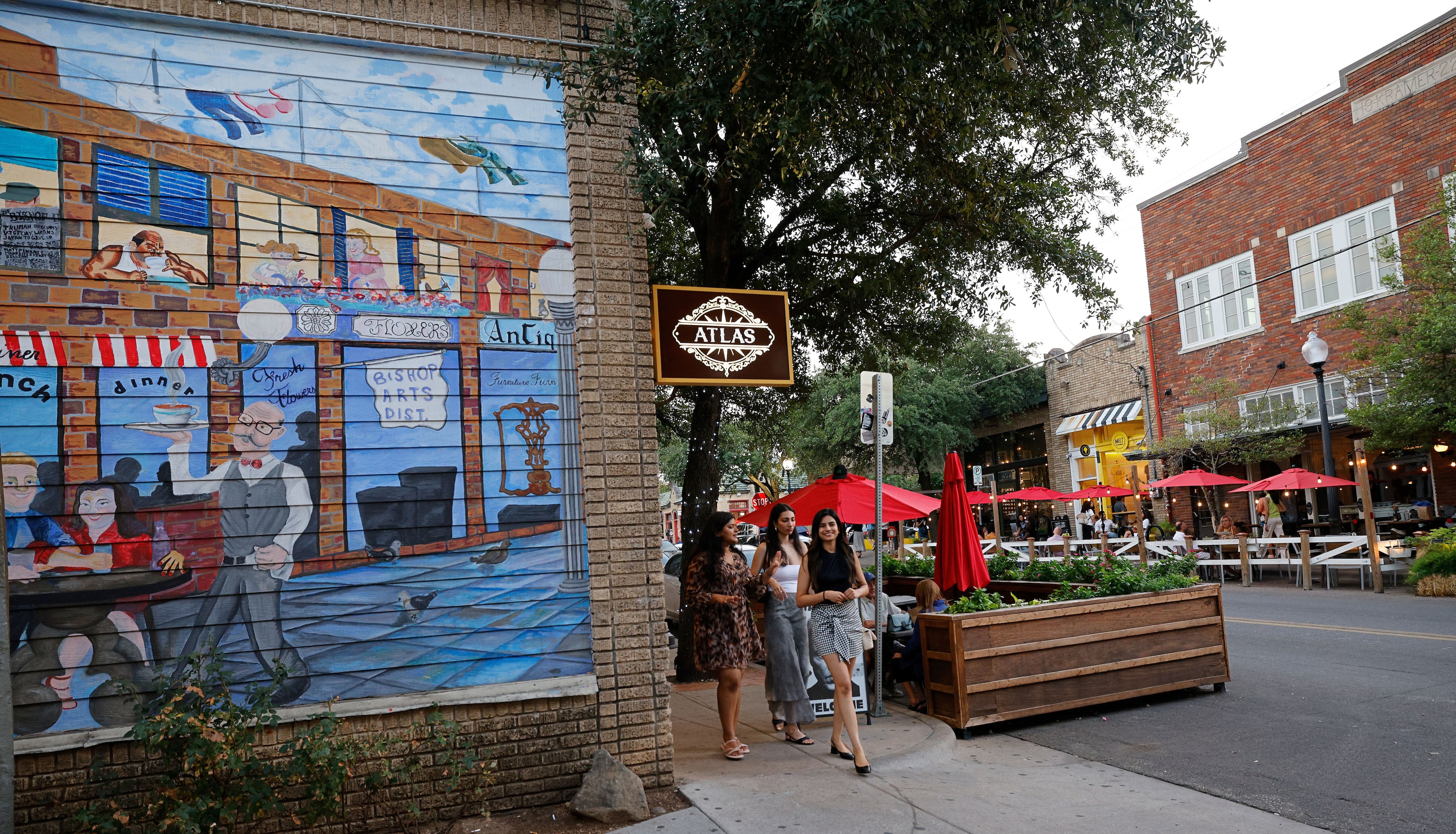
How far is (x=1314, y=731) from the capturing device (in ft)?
22.9

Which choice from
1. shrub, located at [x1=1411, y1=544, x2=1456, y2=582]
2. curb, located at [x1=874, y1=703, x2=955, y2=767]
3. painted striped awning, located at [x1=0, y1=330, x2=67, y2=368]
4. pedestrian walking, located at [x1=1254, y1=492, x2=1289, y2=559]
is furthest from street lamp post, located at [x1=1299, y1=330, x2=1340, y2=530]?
painted striped awning, located at [x1=0, y1=330, x2=67, y2=368]

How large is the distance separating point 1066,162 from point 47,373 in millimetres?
10874

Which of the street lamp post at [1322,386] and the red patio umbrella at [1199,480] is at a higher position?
the street lamp post at [1322,386]

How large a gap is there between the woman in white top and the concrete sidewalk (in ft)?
0.84

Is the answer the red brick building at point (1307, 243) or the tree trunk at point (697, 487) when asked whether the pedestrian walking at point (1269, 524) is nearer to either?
the red brick building at point (1307, 243)

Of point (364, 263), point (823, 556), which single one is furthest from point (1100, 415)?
point (364, 263)

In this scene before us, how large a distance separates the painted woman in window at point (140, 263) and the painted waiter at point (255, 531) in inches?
34.3

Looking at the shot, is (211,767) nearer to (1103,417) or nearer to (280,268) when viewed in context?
(280,268)

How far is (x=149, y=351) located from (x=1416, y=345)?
18247 mm

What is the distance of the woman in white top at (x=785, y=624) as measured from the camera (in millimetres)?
7148

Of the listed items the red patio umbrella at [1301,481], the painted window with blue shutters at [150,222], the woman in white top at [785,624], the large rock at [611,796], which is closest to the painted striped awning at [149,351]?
the painted window with blue shutters at [150,222]

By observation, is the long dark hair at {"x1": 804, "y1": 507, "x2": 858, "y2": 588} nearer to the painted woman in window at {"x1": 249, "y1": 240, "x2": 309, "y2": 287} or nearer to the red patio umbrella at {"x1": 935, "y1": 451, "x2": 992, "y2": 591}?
the red patio umbrella at {"x1": 935, "y1": 451, "x2": 992, "y2": 591}

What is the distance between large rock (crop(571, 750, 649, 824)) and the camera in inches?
209

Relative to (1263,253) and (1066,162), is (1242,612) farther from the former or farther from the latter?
(1263,253)
